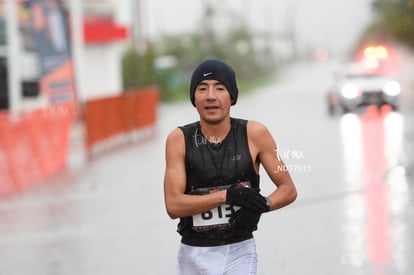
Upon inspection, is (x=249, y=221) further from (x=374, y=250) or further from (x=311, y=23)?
(x=311, y=23)

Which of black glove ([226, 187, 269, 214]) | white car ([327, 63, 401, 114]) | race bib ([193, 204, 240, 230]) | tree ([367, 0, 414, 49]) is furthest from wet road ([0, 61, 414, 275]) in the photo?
white car ([327, 63, 401, 114])

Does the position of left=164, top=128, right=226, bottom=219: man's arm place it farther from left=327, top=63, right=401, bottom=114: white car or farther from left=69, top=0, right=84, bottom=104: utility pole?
left=69, top=0, right=84, bottom=104: utility pole

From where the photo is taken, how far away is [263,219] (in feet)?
37.8

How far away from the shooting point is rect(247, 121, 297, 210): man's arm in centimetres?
471

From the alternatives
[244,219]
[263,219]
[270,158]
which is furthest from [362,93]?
[244,219]

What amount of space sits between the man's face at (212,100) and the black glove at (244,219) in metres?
0.38

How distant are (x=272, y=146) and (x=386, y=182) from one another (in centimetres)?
988

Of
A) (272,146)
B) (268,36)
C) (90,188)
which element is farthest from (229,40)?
(272,146)

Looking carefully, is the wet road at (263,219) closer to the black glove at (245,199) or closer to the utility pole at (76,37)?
the black glove at (245,199)

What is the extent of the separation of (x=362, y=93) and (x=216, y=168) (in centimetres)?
2770

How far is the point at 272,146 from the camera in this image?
4742mm

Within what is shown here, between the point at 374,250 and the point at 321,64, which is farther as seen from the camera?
the point at 321,64

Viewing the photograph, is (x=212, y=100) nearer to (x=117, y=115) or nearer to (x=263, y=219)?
(x=263, y=219)

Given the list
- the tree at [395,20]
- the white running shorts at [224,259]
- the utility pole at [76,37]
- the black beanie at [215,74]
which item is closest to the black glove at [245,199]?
the white running shorts at [224,259]
